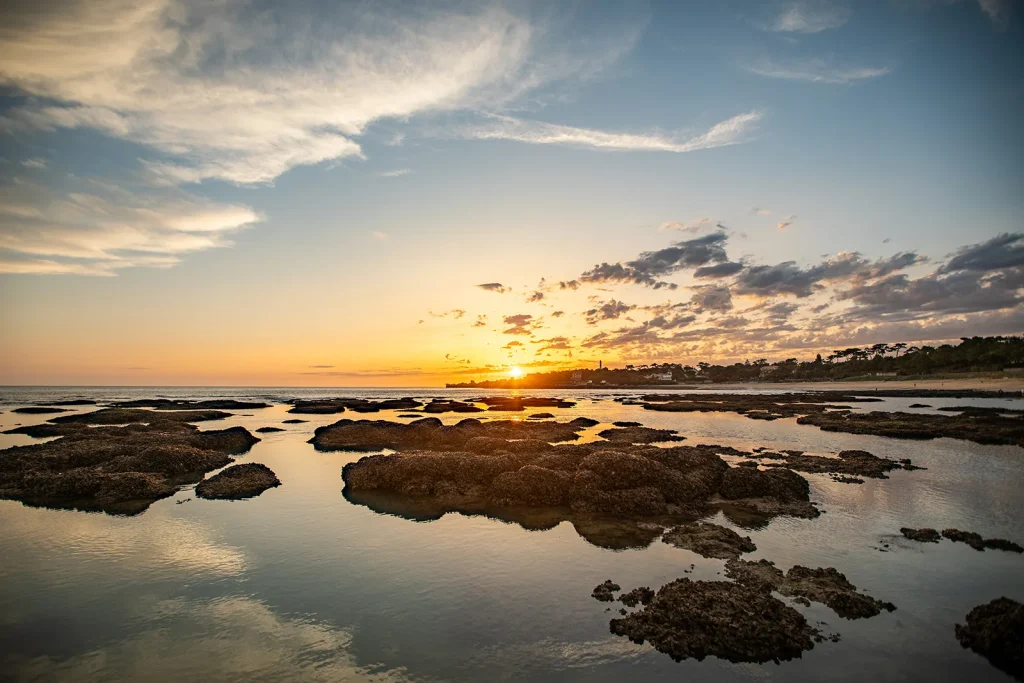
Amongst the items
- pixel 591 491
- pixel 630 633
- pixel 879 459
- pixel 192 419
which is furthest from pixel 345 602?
pixel 192 419

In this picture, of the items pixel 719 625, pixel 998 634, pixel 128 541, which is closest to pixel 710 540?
pixel 719 625

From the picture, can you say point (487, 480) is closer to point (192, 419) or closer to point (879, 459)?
point (879, 459)

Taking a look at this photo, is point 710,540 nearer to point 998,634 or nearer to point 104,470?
point 998,634

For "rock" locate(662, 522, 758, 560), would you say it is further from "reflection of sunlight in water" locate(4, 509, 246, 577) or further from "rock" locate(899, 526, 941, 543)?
"reflection of sunlight in water" locate(4, 509, 246, 577)

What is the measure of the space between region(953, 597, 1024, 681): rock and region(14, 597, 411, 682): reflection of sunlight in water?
42.3ft

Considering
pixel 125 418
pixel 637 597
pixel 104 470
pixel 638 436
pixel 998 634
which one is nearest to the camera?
pixel 998 634

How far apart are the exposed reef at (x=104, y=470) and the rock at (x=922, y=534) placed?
111 feet

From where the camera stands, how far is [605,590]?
13.4m

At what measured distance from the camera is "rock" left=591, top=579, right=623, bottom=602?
12992 millimetres

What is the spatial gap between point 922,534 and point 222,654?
77.9 ft

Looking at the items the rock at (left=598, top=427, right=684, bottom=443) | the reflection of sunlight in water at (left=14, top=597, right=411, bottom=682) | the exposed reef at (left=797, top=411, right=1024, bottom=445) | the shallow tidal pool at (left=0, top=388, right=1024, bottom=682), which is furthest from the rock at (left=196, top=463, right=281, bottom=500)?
the exposed reef at (left=797, top=411, right=1024, bottom=445)

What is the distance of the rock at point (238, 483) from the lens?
2497 cm

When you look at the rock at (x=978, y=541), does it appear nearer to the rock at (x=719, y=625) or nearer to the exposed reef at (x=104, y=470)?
the rock at (x=719, y=625)

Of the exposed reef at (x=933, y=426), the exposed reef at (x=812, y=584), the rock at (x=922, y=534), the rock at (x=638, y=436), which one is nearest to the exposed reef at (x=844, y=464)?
the rock at (x=638, y=436)
